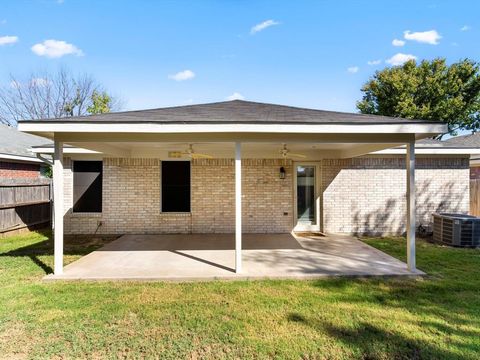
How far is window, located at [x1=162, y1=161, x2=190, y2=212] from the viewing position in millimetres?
9328

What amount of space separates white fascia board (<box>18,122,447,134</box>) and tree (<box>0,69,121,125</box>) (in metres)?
20.4

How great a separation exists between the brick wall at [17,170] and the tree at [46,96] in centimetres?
1288

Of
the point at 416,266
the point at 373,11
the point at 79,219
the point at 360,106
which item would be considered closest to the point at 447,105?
the point at 360,106

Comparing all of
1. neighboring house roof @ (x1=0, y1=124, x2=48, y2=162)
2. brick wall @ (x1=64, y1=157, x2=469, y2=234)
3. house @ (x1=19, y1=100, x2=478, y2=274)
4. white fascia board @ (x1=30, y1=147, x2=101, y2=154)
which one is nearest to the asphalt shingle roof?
neighboring house roof @ (x1=0, y1=124, x2=48, y2=162)

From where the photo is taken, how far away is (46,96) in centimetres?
2398

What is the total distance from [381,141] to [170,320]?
15.2 ft

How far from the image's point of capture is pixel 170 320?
3723mm

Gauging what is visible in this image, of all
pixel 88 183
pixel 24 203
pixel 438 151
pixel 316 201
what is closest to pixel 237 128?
pixel 316 201

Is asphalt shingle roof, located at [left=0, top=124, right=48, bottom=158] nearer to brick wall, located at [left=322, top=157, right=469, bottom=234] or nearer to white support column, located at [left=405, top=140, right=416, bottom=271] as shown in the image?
brick wall, located at [left=322, top=157, right=469, bottom=234]

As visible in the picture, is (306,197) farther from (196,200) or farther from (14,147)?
(14,147)

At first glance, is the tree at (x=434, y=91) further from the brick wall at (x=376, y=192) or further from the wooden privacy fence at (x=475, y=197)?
the brick wall at (x=376, y=192)

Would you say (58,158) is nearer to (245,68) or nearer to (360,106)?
(245,68)

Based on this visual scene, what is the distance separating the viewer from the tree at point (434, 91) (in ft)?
67.4

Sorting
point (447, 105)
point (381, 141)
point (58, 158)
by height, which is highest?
point (447, 105)
